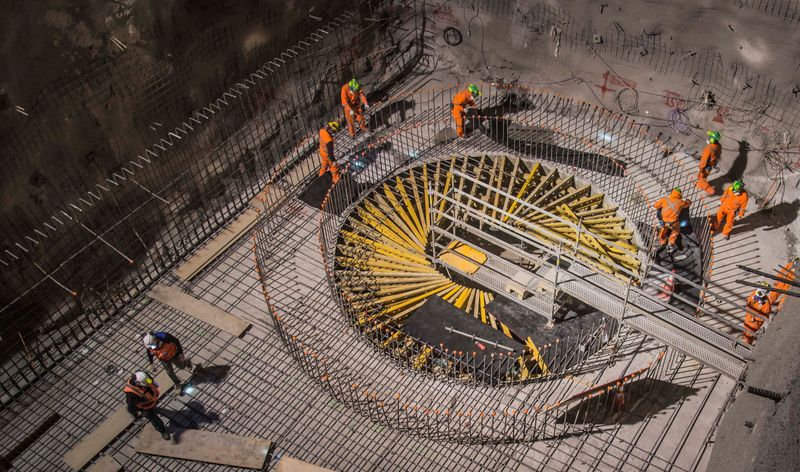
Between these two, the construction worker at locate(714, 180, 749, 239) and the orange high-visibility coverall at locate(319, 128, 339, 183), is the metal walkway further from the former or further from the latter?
the orange high-visibility coverall at locate(319, 128, 339, 183)

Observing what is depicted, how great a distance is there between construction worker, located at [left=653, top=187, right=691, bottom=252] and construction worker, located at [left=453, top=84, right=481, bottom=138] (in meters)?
5.57

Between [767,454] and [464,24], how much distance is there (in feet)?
49.3

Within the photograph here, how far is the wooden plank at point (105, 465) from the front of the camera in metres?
14.4

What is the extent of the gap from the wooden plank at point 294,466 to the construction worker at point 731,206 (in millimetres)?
9904

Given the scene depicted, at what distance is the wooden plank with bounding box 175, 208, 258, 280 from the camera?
1783 cm

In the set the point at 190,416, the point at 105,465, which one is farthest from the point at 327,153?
the point at 105,465

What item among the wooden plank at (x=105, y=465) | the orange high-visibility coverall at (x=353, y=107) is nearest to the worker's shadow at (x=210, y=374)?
the wooden plank at (x=105, y=465)

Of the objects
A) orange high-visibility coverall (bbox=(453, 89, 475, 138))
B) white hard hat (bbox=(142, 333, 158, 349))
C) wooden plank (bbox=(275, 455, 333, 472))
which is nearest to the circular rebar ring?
orange high-visibility coverall (bbox=(453, 89, 475, 138))

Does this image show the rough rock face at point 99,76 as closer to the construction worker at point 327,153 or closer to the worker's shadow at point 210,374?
the construction worker at point 327,153

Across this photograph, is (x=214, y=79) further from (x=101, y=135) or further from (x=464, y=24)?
(x=464, y=24)

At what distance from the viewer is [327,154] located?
19.0 metres

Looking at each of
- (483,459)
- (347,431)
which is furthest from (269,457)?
(483,459)

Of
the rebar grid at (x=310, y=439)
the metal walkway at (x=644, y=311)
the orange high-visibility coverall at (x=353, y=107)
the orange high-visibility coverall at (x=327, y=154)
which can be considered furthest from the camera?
the orange high-visibility coverall at (x=353, y=107)

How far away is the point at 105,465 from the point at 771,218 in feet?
48.1
